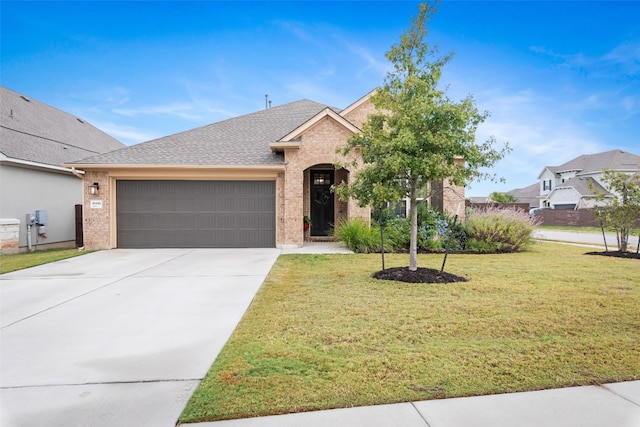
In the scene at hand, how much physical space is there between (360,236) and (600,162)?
40.7 meters

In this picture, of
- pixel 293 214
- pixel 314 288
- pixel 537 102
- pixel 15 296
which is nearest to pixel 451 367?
pixel 314 288

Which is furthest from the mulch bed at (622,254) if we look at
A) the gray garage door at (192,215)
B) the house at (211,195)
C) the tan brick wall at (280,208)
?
the gray garage door at (192,215)

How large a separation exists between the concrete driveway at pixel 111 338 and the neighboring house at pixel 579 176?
126ft

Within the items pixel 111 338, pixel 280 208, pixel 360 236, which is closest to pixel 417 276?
pixel 360 236

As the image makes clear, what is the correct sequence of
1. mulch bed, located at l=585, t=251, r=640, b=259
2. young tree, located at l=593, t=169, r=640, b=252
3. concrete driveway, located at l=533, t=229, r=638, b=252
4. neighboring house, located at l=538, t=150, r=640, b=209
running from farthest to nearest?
neighboring house, located at l=538, t=150, r=640, b=209 → concrete driveway, located at l=533, t=229, r=638, b=252 → young tree, located at l=593, t=169, r=640, b=252 → mulch bed, located at l=585, t=251, r=640, b=259

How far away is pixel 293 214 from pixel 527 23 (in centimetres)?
1286

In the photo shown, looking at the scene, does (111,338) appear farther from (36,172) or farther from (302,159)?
(36,172)

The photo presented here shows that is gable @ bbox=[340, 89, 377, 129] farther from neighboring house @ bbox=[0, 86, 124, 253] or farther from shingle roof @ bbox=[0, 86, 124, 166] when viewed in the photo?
shingle roof @ bbox=[0, 86, 124, 166]

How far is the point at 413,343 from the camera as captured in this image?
3.88 m

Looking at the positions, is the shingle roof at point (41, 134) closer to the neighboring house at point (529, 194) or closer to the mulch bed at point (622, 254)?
the mulch bed at point (622, 254)

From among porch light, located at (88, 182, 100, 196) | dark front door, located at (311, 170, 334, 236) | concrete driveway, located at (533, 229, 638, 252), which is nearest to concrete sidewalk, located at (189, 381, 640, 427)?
dark front door, located at (311, 170, 334, 236)

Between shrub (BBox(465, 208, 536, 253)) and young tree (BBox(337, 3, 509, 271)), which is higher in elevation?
young tree (BBox(337, 3, 509, 271))

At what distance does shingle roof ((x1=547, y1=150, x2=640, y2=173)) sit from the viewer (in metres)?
36.8

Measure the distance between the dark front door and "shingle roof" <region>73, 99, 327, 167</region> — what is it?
2294 millimetres
